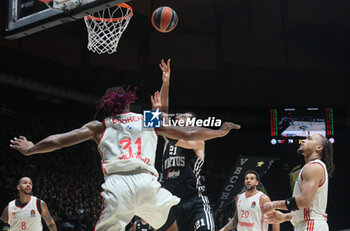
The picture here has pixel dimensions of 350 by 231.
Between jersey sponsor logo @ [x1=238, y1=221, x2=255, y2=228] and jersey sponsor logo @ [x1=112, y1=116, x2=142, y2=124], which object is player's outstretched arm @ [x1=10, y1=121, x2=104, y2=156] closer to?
jersey sponsor logo @ [x1=112, y1=116, x2=142, y2=124]

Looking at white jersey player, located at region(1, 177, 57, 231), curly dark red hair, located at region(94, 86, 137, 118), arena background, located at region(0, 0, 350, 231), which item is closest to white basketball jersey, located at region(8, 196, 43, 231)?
white jersey player, located at region(1, 177, 57, 231)

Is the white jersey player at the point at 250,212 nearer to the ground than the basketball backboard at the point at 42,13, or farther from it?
nearer to the ground

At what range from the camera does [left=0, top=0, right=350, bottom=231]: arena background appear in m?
13.2

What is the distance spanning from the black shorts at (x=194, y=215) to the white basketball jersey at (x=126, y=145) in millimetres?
1924

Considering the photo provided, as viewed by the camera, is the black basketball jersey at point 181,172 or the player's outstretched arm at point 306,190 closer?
the player's outstretched arm at point 306,190

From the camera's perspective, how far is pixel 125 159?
366 cm

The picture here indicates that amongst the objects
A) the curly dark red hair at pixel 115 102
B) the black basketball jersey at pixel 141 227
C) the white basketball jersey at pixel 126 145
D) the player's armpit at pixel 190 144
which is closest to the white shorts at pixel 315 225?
the white basketball jersey at pixel 126 145

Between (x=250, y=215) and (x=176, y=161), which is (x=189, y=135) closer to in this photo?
(x=176, y=161)

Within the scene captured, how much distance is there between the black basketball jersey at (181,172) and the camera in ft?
18.9

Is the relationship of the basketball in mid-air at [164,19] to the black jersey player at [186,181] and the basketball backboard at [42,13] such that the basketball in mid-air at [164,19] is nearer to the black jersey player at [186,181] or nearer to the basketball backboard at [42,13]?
the black jersey player at [186,181]

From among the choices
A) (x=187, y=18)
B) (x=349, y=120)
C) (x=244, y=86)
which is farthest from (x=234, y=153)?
(x=187, y=18)

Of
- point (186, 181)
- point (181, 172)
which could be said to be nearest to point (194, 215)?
point (186, 181)

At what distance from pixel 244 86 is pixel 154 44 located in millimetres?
3558

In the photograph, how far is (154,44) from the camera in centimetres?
1445
